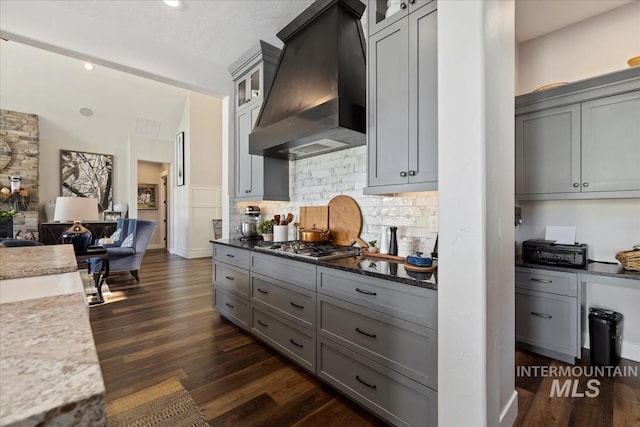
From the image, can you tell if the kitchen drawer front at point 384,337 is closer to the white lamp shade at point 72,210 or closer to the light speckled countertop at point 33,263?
the light speckled countertop at point 33,263

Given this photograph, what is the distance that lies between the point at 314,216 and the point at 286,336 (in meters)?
1.18

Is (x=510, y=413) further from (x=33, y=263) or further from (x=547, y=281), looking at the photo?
(x=33, y=263)

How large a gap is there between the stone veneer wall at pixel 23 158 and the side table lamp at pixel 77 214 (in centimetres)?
369

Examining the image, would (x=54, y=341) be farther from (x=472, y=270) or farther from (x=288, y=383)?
(x=288, y=383)

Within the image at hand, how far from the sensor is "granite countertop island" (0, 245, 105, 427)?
0.36 metres

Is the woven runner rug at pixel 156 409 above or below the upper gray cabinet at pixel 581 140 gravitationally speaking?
below

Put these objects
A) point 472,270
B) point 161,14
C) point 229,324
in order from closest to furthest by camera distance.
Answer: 1. point 472,270
2. point 161,14
3. point 229,324

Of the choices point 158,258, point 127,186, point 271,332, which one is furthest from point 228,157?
point 127,186

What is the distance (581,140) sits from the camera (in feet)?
8.05

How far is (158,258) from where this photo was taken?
23.5 feet

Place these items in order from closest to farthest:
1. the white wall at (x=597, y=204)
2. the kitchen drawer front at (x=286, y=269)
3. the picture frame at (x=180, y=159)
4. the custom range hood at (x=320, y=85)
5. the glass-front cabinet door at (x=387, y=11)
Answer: the glass-front cabinet door at (x=387, y=11) → the kitchen drawer front at (x=286, y=269) → the custom range hood at (x=320, y=85) → the white wall at (x=597, y=204) → the picture frame at (x=180, y=159)

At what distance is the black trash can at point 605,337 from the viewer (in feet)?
7.43

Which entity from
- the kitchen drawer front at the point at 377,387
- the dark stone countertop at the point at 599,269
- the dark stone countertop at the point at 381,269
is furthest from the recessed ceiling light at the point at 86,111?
the dark stone countertop at the point at 599,269

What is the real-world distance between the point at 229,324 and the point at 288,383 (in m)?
1.29
